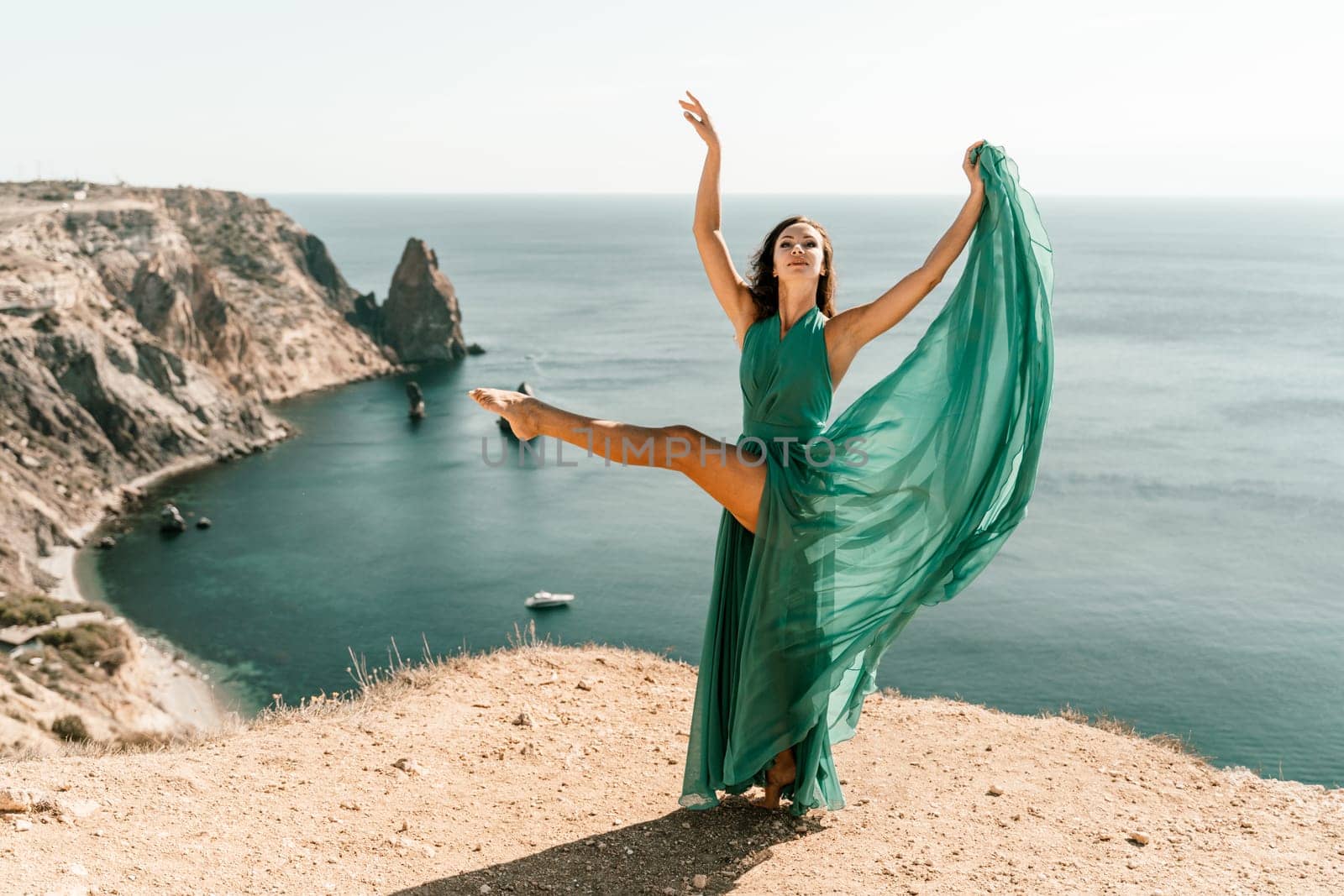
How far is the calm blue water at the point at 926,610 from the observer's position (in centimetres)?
3177

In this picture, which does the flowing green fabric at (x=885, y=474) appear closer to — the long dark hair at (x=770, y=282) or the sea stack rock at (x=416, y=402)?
the long dark hair at (x=770, y=282)

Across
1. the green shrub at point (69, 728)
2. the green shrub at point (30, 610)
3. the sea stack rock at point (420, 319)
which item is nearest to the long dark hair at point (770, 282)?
the green shrub at point (69, 728)

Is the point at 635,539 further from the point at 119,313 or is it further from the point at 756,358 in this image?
the point at 756,358

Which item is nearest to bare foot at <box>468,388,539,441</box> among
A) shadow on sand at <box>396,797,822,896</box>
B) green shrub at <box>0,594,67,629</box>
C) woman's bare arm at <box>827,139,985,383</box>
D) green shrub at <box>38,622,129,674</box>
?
woman's bare arm at <box>827,139,985,383</box>

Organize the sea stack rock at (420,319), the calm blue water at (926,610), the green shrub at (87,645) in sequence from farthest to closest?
the sea stack rock at (420,319) < the calm blue water at (926,610) < the green shrub at (87,645)

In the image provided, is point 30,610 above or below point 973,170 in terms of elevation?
below

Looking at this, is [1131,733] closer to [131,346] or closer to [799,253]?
[799,253]

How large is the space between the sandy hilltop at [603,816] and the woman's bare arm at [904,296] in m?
2.43

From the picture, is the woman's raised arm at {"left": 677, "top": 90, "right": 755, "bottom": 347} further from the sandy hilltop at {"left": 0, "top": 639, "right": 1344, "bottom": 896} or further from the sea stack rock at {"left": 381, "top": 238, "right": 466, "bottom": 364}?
the sea stack rock at {"left": 381, "top": 238, "right": 466, "bottom": 364}

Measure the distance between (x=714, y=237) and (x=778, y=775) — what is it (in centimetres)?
283

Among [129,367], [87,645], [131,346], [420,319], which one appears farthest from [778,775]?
[420,319]

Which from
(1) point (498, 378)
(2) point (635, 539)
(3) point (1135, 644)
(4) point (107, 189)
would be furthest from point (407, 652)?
(4) point (107, 189)

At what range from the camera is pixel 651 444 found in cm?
494

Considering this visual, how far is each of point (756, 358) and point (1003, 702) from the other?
27172mm
